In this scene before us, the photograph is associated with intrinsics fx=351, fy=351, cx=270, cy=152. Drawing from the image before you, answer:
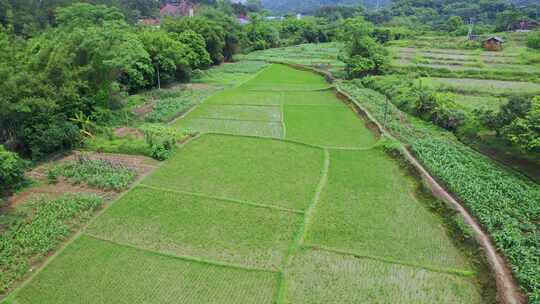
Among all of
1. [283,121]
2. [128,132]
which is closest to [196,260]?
[128,132]

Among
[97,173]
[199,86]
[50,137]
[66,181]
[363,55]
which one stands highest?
[363,55]

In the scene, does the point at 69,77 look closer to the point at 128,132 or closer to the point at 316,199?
the point at 128,132

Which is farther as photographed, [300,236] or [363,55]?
[363,55]

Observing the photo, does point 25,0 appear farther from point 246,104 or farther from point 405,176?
point 405,176

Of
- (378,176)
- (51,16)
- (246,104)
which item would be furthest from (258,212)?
(51,16)

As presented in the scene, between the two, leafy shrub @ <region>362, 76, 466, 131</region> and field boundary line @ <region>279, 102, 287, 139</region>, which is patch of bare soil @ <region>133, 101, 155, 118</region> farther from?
leafy shrub @ <region>362, 76, 466, 131</region>

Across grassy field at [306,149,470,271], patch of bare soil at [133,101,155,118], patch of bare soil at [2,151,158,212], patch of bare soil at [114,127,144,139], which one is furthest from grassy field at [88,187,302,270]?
patch of bare soil at [133,101,155,118]
